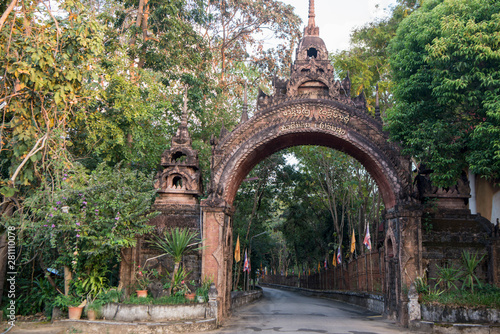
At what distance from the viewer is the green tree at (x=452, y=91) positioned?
10.6m

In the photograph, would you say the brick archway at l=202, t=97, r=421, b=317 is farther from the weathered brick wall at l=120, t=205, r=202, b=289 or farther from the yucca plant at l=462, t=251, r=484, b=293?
the yucca plant at l=462, t=251, r=484, b=293

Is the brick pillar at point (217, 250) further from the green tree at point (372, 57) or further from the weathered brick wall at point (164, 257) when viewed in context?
the green tree at point (372, 57)

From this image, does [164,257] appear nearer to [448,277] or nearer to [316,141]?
[316,141]

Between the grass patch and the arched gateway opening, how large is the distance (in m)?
1.13

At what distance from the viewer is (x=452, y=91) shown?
11.2 m

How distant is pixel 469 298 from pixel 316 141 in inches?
265

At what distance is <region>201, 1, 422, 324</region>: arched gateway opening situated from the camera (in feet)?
44.3

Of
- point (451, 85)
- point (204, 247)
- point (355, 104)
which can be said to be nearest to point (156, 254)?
point (204, 247)

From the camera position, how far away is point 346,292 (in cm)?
2578

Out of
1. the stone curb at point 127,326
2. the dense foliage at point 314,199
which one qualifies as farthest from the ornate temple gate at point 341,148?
the dense foliage at point 314,199

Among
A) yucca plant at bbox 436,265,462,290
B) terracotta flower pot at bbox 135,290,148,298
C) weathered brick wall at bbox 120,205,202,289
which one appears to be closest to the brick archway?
weathered brick wall at bbox 120,205,202,289

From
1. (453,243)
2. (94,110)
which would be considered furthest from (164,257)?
(453,243)

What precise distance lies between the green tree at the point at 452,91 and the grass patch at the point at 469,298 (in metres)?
3.04

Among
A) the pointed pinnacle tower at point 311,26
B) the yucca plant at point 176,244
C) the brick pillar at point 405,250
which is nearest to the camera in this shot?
the yucca plant at point 176,244
